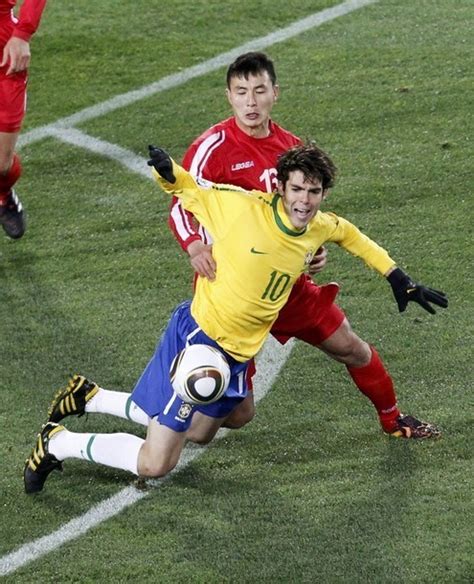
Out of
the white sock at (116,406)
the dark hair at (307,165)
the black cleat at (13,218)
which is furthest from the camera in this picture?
the black cleat at (13,218)

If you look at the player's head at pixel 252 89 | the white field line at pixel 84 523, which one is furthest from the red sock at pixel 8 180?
the player's head at pixel 252 89

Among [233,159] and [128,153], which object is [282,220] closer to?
[233,159]

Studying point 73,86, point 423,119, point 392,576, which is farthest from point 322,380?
point 73,86

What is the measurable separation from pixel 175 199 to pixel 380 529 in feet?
5.66

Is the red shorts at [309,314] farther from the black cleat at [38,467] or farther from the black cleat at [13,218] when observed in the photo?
the black cleat at [13,218]

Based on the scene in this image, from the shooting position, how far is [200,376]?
6.05 m

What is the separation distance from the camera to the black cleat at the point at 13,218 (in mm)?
8891

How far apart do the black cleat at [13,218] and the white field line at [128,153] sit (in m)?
1.22

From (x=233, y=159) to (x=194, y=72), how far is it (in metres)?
4.71

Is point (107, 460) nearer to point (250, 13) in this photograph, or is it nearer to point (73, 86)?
point (73, 86)

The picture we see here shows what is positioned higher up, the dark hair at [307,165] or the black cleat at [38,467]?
the dark hair at [307,165]

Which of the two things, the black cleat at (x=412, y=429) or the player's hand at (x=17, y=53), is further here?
the player's hand at (x=17, y=53)

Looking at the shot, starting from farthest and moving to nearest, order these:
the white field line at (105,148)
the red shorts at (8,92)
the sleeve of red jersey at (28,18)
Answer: the white field line at (105,148)
the red shorts at (8,92)
the sleeve of red jersey at (28,18)

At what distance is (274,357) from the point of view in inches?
307
